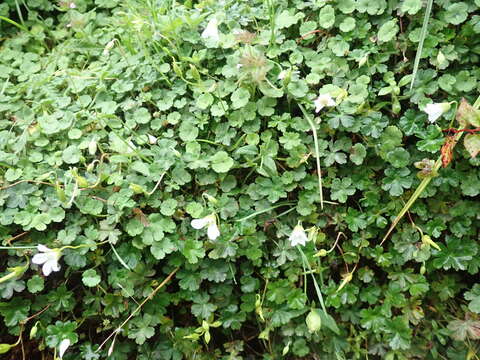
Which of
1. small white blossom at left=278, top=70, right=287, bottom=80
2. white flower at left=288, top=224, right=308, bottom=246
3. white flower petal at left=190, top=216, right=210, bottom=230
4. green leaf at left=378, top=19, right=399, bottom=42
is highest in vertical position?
Answer: green leaf at left=378, top=19, right=399, bottom=42

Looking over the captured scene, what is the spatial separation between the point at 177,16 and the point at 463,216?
1408mm

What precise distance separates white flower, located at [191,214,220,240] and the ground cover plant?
1 centimetres

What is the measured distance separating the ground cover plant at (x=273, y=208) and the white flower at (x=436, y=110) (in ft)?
0.22

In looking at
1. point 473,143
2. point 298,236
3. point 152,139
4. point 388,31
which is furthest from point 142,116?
point 473,143

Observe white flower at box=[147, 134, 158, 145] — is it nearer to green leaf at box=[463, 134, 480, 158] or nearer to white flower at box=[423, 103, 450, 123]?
white flower at box=[423, 103, 450, 123]

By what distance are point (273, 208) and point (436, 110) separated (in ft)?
2.12

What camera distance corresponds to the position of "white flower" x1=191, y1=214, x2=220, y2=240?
138 centimetres

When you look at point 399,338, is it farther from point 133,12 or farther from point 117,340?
point 133,12

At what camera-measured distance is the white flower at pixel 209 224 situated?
54.4 inches

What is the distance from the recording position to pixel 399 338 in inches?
58.7

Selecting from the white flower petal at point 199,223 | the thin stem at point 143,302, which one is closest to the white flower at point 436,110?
the white flower petal at point 199,223

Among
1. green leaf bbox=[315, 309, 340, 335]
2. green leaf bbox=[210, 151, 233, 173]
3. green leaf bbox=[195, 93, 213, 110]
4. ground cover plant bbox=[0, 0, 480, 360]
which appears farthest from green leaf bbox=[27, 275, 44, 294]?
green leaf bbox=[315, 309, 340, 335]

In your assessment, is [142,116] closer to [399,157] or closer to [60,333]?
[60,333]

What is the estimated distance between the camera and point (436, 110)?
4.55 feet
